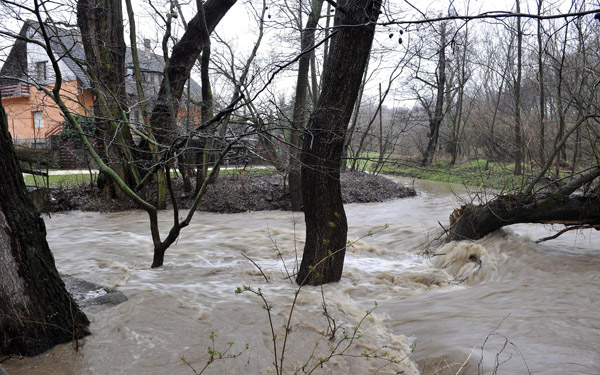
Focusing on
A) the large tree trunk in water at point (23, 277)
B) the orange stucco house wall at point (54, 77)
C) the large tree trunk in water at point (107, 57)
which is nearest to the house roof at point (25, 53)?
the orange stucco house wall at point (54, 77)

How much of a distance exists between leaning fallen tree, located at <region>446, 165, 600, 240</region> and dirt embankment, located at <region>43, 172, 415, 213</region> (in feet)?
25.2

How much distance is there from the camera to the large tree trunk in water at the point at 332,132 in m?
5.68

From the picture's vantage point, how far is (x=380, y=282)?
7.19m

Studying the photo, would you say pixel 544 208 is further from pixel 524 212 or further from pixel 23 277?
pixel 23 277

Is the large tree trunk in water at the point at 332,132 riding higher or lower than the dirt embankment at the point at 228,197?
higher

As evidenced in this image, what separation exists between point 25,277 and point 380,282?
16.6 ft

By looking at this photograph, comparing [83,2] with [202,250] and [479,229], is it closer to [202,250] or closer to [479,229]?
[202,250]

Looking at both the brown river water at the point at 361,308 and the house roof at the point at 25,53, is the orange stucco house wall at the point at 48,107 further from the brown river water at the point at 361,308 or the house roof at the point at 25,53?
the brown river water at the point at 361,308

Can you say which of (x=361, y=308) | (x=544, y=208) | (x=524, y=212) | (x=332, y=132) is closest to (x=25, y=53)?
(x=332, y=132)

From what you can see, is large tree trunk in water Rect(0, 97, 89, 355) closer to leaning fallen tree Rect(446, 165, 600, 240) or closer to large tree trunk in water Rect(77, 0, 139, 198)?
leaning fallen tree Rect(446, 165, 600, 240)

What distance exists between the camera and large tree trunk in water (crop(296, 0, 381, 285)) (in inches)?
223

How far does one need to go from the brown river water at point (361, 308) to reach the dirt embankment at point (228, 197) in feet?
13.3

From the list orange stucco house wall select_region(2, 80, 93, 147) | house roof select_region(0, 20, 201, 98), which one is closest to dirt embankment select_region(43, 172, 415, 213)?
orange stucco house wall select_region(2, 80, 93, 147)

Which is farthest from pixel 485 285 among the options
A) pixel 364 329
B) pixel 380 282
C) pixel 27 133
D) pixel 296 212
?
pixel 27 133
